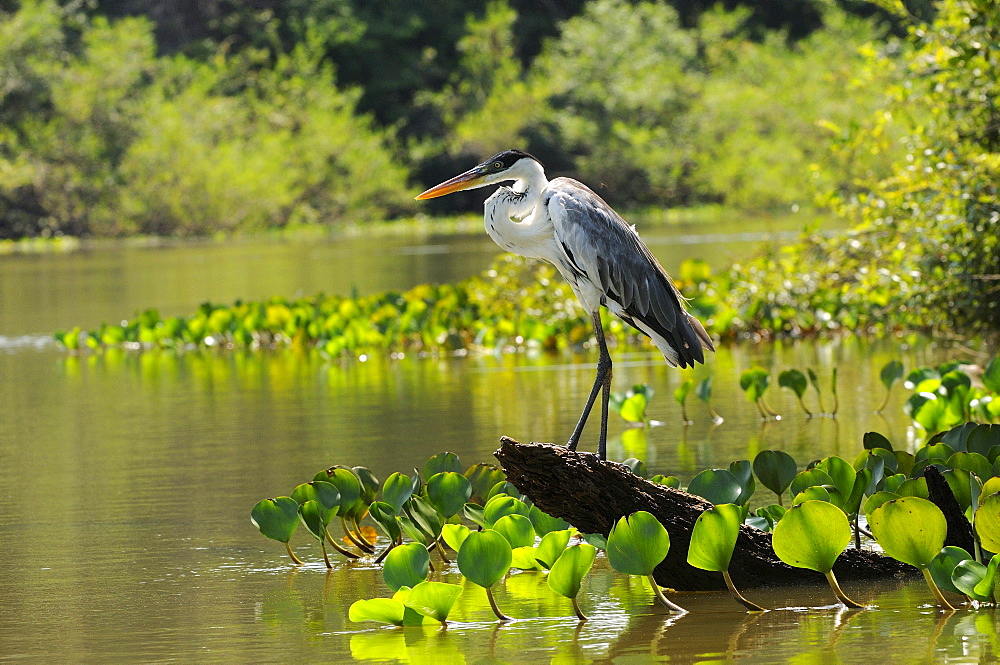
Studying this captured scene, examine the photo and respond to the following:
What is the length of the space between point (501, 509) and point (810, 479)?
3.26 feet

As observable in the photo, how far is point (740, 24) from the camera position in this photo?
5425 cm

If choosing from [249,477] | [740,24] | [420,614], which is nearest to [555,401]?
[249,477]

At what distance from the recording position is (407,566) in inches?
167

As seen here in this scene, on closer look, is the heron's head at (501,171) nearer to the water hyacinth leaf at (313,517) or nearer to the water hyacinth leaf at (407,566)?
the water hyacinth leaf at (313,517)

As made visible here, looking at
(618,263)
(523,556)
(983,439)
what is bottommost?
(523,556)

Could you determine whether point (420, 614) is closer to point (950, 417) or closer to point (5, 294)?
point (950, 417)

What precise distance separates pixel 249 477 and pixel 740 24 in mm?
49921

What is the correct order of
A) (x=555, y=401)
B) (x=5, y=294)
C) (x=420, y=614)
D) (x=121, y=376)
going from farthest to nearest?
(x=5, y=294), (x=121, y=376), (x=555, y=401), (x=420, y=614)

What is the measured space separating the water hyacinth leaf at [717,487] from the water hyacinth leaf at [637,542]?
31.1 inches

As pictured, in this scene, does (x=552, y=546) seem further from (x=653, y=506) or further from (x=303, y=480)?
(x=303, y=480)

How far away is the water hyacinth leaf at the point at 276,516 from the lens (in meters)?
4.88

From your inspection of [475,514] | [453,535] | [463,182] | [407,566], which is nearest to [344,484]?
[475,514]

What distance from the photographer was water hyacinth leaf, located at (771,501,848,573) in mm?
3949

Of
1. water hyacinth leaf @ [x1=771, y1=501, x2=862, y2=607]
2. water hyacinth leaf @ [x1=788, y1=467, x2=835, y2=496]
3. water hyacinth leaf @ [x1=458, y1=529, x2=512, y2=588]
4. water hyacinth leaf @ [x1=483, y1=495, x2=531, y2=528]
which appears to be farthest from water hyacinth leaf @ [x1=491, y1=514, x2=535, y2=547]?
water hyacinth leaf @ [x1=788, y1=467, x2=835, y2=496]
